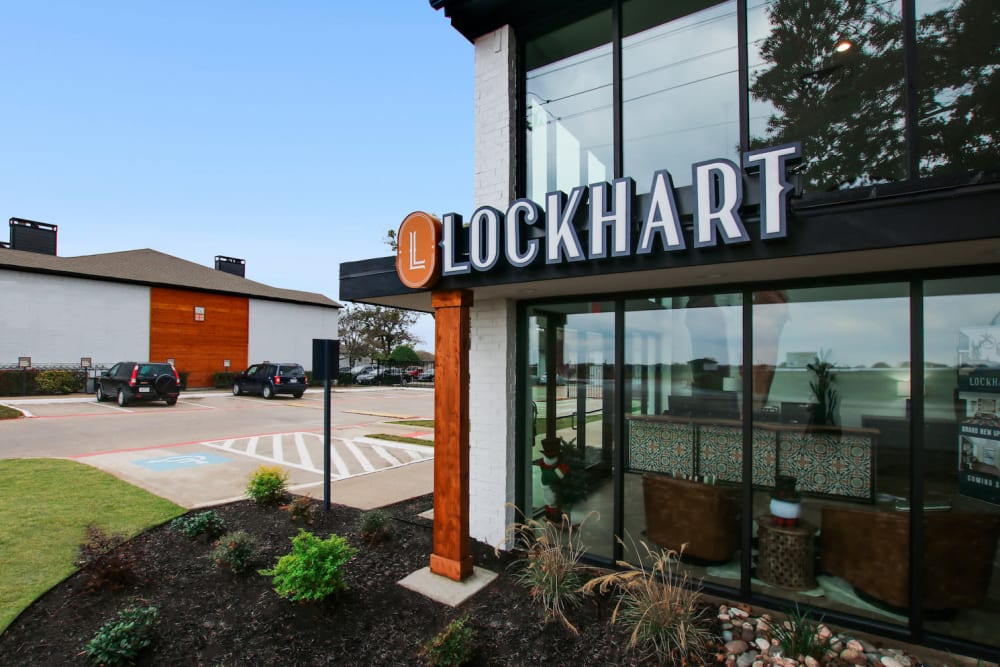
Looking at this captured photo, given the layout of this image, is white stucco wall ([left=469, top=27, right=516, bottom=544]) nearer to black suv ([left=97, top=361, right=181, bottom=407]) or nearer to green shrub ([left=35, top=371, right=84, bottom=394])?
black suv ([left=97, top=361, right=181, bottom=407])

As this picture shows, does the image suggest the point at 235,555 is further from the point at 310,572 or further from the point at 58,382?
the point at 58,382

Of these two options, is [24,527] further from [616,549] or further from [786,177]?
[786,177]

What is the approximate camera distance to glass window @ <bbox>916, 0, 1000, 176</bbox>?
10.8 ft

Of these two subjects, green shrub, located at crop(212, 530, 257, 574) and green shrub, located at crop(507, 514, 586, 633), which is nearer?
green shrub, located at crop(507, 514, 586, 633)

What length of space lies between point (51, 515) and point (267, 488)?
2.58m

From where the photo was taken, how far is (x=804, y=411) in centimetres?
383

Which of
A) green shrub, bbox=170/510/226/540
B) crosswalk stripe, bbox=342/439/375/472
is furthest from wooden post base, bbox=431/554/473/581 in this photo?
crosswalk stripe, bbox=342/439/375/472

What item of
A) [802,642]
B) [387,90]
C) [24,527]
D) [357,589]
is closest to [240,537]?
[357,589]

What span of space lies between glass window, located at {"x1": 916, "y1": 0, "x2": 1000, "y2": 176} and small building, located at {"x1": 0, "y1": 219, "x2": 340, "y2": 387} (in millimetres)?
32519

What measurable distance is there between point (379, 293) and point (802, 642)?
465 cm

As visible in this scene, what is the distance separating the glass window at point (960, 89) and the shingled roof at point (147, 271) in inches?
1280

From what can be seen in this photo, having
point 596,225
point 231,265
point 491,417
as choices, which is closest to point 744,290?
point 596,225

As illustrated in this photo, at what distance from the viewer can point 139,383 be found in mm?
17828

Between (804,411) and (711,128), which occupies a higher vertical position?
→ (711,128)
